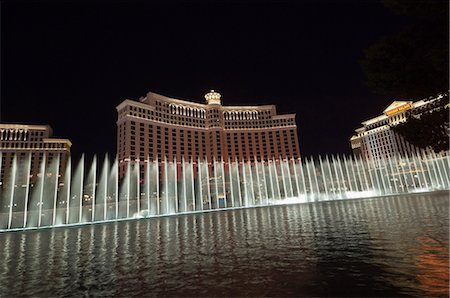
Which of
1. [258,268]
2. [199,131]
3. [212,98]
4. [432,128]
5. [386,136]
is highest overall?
[212,98]

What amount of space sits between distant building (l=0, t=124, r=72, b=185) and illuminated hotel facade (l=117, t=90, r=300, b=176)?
3670cm

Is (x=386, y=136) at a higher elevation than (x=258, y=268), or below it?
higher

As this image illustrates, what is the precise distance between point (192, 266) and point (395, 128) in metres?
10.1

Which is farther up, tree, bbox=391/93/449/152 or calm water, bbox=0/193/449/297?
tree, bbox=391/93/449/152

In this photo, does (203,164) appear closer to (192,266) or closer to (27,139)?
(27,139)

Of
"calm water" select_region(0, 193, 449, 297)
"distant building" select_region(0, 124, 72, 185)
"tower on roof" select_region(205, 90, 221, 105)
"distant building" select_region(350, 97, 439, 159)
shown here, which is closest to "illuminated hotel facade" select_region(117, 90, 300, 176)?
"tower on roof" select_region(205, 90, 221, 105)

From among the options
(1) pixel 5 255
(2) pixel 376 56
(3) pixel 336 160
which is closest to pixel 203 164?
(3) pixel 336 160

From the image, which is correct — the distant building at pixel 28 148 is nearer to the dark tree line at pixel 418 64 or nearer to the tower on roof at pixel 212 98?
the tower on roof at pixel 212 98

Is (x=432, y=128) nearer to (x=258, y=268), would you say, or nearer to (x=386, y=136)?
(x=258, y=268)

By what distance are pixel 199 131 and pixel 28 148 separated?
6896cm

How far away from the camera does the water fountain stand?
40.2m

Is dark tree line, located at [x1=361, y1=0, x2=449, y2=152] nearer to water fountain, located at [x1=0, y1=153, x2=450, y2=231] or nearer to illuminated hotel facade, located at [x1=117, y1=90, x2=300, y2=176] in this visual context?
water fountain, located at [x1=0, y1=153, x2=450, y2=231]

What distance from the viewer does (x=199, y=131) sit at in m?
112

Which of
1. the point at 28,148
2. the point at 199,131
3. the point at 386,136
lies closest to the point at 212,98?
the point at 199,131
